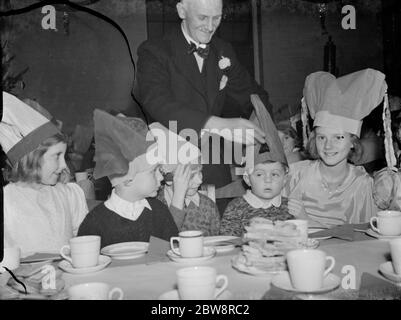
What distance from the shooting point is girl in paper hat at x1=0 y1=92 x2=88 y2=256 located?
4.24ft

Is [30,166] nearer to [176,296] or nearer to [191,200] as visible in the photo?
[191,200]

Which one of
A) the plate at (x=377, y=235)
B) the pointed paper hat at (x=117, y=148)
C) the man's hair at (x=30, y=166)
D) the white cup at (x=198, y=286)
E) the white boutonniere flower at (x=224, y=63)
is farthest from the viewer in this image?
the white boutonniere flower at (x=224, y=63)

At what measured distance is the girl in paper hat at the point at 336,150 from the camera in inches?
57.7

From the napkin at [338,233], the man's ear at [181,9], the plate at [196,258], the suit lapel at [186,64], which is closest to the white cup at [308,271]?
the plate at [196,258]

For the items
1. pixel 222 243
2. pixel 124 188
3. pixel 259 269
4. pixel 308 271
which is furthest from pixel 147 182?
pixel 308 271

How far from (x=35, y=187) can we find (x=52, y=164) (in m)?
0.09

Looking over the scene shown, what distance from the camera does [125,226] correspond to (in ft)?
4.02

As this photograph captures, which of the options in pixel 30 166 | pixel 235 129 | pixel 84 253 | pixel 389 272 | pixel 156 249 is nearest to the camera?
pixel 389 272

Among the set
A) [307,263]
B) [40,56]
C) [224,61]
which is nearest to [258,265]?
[307,263]

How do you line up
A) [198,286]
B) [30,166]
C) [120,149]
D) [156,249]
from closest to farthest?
1. [198,286]
2. [156,249]
3. [120,149]
4. [30,166]

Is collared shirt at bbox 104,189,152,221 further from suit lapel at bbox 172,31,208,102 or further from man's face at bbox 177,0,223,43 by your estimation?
man's face at bbox 177,0,223,43

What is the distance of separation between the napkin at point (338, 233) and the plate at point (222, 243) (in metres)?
0.19

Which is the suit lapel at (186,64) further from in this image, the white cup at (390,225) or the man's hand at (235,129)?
the white cup at (390,225)

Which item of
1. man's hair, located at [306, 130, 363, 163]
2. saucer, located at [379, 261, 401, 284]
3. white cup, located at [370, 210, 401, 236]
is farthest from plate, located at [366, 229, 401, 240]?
man's hair, located at [306, 130, 363, 163]
